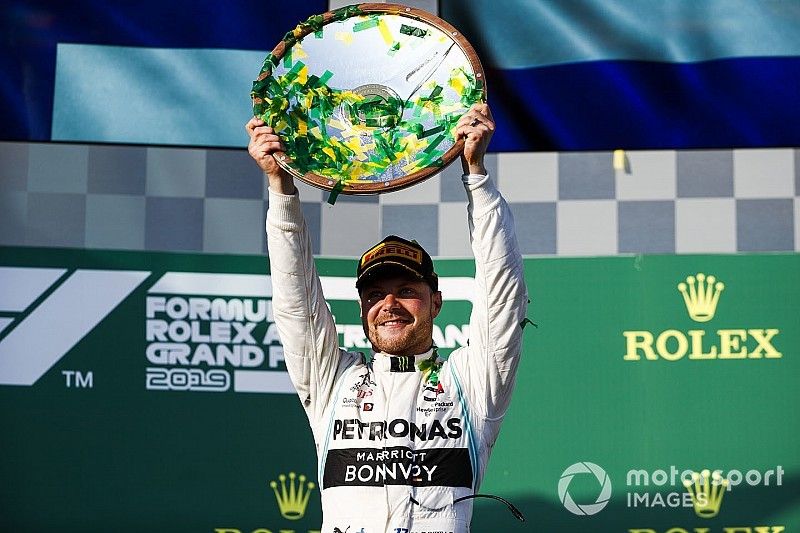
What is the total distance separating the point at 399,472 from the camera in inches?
103

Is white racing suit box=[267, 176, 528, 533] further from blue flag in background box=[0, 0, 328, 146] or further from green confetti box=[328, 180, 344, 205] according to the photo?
blue flag in background box=[0, 0, 328, 146]

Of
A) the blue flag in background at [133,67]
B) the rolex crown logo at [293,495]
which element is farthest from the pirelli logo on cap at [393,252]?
the blue flag in background at [133,67]

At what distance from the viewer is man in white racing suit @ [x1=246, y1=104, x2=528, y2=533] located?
2611 millimetres

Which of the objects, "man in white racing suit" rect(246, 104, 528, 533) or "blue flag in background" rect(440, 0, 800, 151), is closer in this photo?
"man in white racing suit" rect(246, 104, 528, 533)

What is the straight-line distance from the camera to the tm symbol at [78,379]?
3.86 m

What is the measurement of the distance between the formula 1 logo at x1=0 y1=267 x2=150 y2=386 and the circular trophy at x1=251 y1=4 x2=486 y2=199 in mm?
1297

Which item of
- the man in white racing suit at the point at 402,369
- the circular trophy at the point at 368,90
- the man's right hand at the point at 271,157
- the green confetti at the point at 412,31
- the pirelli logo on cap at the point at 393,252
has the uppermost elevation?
the green confetti at the point at 412,31

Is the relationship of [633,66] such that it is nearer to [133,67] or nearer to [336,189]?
[133,67]

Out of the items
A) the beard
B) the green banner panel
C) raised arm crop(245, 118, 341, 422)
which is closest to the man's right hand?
raised arm crop(245, 118, 341, 422)

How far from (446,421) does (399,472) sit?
143 mm

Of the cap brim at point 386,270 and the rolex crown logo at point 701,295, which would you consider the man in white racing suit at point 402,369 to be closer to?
the cap brim at point 386,270

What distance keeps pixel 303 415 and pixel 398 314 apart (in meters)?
1.23

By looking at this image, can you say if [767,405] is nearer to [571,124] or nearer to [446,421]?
[571,124]

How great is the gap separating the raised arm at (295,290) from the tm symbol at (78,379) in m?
1.28
